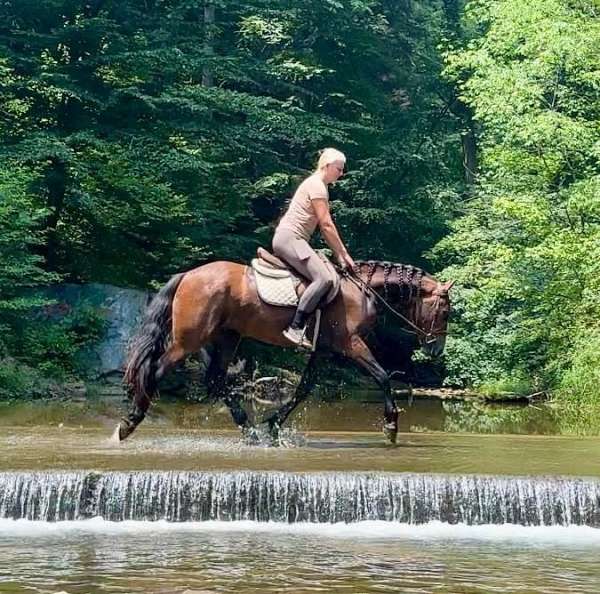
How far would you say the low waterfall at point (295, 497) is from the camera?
10016 millimetres

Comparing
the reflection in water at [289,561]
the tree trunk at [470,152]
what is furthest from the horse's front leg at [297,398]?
the tree trunk at [470,152]

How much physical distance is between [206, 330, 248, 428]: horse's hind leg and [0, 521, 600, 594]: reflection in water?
293 cm

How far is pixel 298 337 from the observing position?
1230 cm

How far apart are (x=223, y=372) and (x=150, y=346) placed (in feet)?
2.89

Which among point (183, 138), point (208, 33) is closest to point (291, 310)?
point (183, 138)

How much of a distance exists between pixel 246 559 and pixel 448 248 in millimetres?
25610

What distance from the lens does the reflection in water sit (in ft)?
24.4

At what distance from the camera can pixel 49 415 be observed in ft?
65.4

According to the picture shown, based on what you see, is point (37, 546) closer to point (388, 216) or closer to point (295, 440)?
point (295, 440)

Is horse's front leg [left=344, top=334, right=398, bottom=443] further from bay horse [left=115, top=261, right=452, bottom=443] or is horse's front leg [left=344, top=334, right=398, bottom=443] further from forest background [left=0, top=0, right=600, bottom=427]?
forest background [left=0, top=0, right=600, bottom=427]

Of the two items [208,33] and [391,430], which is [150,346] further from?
[208,33]

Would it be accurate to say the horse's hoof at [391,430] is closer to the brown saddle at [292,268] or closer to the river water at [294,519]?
the river water at [294,519]

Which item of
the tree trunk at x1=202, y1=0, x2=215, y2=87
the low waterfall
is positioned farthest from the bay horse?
the tree trunk at x1=202, y1=0, x2=215, y2=87

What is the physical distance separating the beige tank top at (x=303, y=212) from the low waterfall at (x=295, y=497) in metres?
3.10
